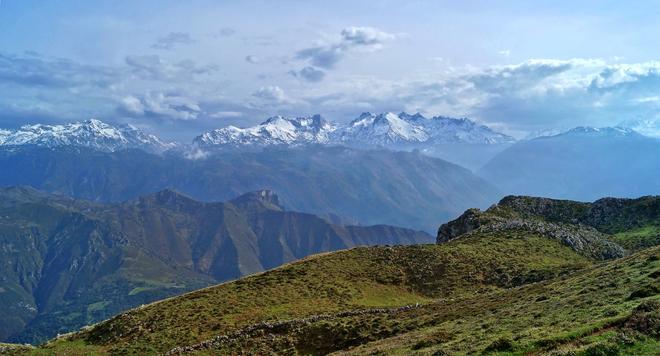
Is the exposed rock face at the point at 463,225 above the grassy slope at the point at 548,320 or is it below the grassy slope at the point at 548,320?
above

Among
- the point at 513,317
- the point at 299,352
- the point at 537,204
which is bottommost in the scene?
the point at 299,352

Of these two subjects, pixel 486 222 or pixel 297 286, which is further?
pixel 486 222

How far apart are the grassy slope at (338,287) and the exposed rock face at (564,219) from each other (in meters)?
6.96

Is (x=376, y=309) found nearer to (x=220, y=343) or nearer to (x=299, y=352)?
(x=299, y=352)

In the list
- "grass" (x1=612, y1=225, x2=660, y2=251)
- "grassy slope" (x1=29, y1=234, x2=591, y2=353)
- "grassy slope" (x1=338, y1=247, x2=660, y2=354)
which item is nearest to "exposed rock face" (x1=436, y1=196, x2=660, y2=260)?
"grass" (x1=612, y1=225, x2=660, y2=251)

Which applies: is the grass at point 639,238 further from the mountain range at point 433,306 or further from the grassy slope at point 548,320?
the grassy slope at point 548,320

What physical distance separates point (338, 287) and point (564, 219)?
8345 centimetres

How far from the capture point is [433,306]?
57500 mm

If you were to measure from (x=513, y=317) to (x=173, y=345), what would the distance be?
113ft

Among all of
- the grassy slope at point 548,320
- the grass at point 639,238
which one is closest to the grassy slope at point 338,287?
the grassy slope at point 548,320

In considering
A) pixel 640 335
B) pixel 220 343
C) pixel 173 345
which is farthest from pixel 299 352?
pixel 640 335

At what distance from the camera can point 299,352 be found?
163 ft

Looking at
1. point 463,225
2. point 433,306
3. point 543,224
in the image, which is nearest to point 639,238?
point 543,224

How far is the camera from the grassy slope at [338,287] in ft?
192
